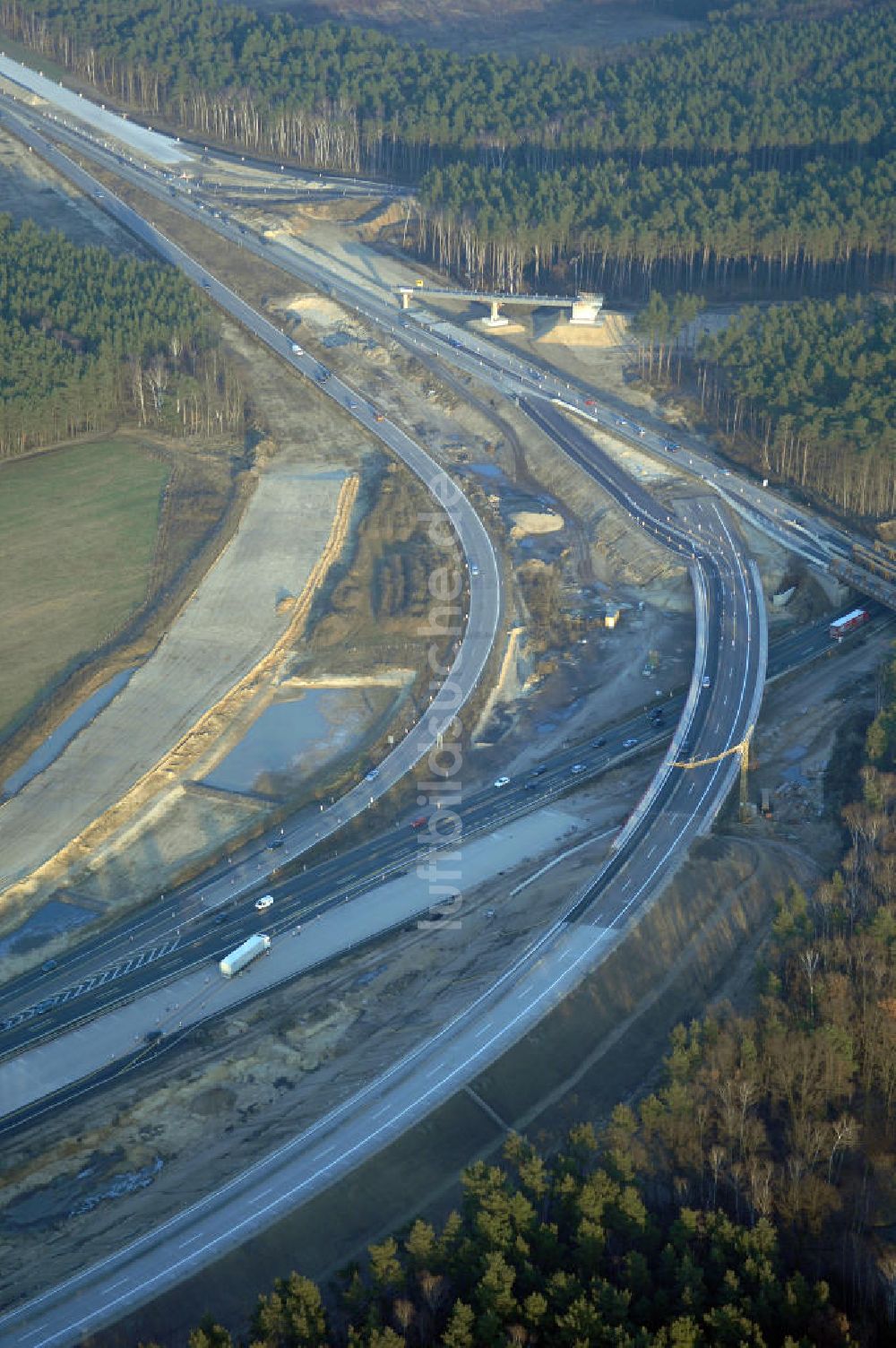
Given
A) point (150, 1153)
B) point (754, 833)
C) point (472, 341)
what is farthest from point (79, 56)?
point (150, 1153)

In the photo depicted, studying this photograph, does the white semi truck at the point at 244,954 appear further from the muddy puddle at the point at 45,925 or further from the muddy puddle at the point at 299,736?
the muddy puddle at the point at 299,736

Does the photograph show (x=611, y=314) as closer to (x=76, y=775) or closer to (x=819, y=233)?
(x=819, y=233)

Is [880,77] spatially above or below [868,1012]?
above

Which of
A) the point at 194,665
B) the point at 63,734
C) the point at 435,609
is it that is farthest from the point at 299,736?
the point at 435,609

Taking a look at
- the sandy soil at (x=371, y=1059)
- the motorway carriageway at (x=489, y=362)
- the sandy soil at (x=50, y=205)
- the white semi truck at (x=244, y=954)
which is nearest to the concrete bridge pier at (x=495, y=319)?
the motorway carriageway at (x=489, y=362)

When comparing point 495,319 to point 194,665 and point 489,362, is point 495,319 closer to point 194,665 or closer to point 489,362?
point 489,362

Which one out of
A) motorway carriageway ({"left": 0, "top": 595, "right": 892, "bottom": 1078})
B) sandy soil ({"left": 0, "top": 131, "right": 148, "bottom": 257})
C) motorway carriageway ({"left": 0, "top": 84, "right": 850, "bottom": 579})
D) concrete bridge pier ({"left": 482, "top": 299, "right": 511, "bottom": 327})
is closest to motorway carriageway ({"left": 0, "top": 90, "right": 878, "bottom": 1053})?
motorway carriageway ({"left": 0, "top": 595, "right": 892, "bottom": 1078})
